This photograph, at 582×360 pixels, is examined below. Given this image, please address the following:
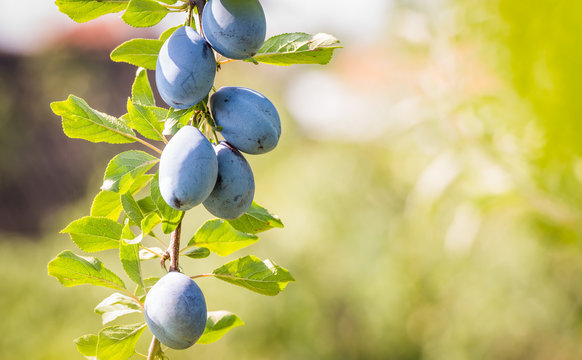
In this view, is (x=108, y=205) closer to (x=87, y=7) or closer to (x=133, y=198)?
(x=133, y=198)

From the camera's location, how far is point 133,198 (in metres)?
0.38

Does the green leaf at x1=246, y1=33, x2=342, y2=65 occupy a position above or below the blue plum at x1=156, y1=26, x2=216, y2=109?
above

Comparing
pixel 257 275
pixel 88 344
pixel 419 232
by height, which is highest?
pixel 257 275

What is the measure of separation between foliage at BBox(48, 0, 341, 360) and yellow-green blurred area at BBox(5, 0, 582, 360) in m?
0.77

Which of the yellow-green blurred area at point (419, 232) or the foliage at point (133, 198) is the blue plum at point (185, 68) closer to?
the foliage at point (133, 198)

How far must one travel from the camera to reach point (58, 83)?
228 inches

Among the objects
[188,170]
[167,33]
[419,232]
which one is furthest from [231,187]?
[419,232]

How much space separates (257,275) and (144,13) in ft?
0.73

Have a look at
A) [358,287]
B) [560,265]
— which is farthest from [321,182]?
[560,265]

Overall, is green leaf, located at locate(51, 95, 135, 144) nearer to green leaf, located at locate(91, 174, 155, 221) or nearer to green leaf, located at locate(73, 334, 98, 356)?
green leaf, located at locate(91, 174, 155, 221)

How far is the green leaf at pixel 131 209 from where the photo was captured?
14.8 inches

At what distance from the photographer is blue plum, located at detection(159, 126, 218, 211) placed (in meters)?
0.34

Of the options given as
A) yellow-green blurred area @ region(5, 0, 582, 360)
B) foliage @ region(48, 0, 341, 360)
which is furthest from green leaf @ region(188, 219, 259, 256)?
yellow-green blurred area @ region(5, 0, 582, 360)

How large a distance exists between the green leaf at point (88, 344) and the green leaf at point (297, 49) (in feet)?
0.87
